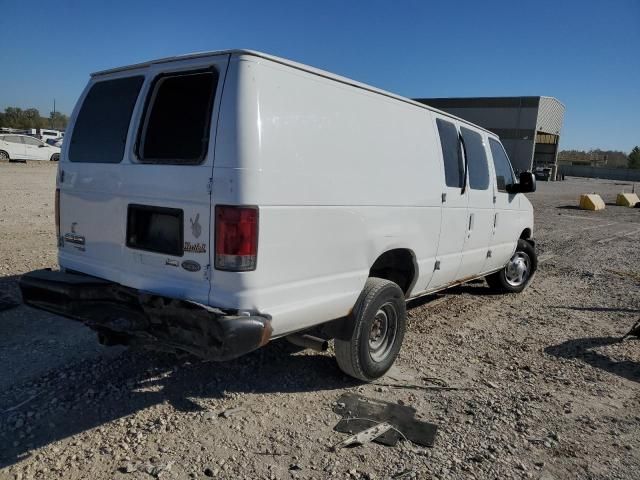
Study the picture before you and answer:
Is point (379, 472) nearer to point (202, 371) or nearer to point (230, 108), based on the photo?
point (202, 371)

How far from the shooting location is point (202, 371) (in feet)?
13.5

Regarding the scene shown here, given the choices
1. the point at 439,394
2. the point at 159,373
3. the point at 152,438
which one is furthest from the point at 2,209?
the point at 439,394

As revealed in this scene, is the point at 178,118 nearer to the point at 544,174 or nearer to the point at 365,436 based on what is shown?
the point at 365,436

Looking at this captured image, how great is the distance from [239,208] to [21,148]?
97.9 feet

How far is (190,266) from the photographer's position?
3090 millimetres

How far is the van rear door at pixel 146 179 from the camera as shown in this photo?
305 cm

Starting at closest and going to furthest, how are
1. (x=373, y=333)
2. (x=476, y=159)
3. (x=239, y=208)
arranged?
(x=239, y=208), (x=373, y=333), (x=476, y=159)

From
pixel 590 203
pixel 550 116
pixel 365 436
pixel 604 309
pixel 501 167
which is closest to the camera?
pixel 365 436

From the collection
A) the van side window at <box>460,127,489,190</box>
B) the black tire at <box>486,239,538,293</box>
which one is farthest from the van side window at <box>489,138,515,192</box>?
the black tire at <box>486,239,538,293</box>

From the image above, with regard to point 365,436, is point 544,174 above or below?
above

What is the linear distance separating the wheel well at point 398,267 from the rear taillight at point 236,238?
4.93 ft

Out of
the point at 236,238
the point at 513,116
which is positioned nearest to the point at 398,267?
the point at 236,238

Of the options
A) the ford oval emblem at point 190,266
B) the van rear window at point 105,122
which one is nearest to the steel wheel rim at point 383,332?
the ford oval emblem at point 190,266

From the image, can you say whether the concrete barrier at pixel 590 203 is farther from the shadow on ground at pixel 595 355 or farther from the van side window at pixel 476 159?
the van side window at pixel 476 159
